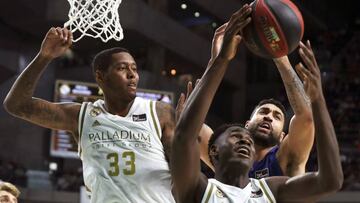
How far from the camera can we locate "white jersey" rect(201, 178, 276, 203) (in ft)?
10.1

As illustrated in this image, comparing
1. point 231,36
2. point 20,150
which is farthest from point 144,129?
point 20,150

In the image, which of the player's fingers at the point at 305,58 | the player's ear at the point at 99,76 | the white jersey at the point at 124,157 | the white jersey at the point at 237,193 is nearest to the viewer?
the player's fingers at the point at 305,58

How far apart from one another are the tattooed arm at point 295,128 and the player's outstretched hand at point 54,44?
1312mm

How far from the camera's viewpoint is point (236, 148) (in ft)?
10.9

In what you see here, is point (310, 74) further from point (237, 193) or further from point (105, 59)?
point (105, 59)

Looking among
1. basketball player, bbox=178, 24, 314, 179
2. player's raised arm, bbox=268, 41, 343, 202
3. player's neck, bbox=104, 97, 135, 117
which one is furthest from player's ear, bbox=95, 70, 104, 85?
player's raised arm, bbox=268, 41, 343, 202

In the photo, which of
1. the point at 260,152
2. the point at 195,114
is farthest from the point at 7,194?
the point at 195,114

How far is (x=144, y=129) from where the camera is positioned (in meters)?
3.91

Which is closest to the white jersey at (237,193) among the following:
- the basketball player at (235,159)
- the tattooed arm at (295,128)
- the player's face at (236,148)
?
the basketball player at (235,159)

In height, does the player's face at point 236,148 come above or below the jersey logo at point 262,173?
above

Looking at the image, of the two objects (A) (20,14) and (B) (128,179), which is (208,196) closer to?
(B) (128,179)

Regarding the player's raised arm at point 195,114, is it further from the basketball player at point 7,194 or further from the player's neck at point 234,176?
the basketball player at point 7,194

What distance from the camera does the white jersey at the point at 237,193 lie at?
309 cm

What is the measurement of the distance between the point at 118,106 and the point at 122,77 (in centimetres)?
17
